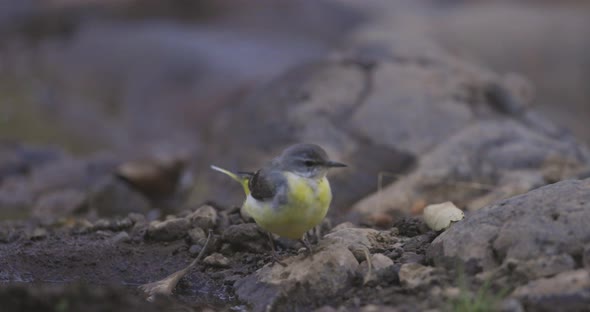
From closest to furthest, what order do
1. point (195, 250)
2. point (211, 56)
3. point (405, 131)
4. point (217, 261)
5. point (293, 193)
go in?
point (293, 193), point (217, 261), point (195, 250), point (405, 131), point (211, 56)

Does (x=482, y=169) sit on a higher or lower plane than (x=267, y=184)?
lower

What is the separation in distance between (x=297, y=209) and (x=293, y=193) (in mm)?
107

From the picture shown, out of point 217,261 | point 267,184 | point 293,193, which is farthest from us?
point 217,261

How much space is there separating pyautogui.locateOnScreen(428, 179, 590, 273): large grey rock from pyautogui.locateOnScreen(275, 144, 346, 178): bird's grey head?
2.70 feet

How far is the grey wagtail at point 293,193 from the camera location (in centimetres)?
480

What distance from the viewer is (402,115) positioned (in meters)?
9.48

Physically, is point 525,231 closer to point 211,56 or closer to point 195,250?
point 195,250

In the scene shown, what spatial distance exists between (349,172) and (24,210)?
430 centimetres

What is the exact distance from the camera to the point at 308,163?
5.01m

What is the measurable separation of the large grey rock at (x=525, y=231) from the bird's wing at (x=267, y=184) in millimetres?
994

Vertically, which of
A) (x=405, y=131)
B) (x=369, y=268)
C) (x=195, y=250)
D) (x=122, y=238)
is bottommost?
(x=122, y=238)

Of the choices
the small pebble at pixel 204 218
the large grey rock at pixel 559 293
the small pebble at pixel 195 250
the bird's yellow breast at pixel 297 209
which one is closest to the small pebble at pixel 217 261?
the small pebble at pixel 195 250

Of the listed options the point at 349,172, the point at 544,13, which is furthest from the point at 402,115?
the point at 544,13

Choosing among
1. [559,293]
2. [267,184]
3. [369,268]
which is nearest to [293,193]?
[267,184]
